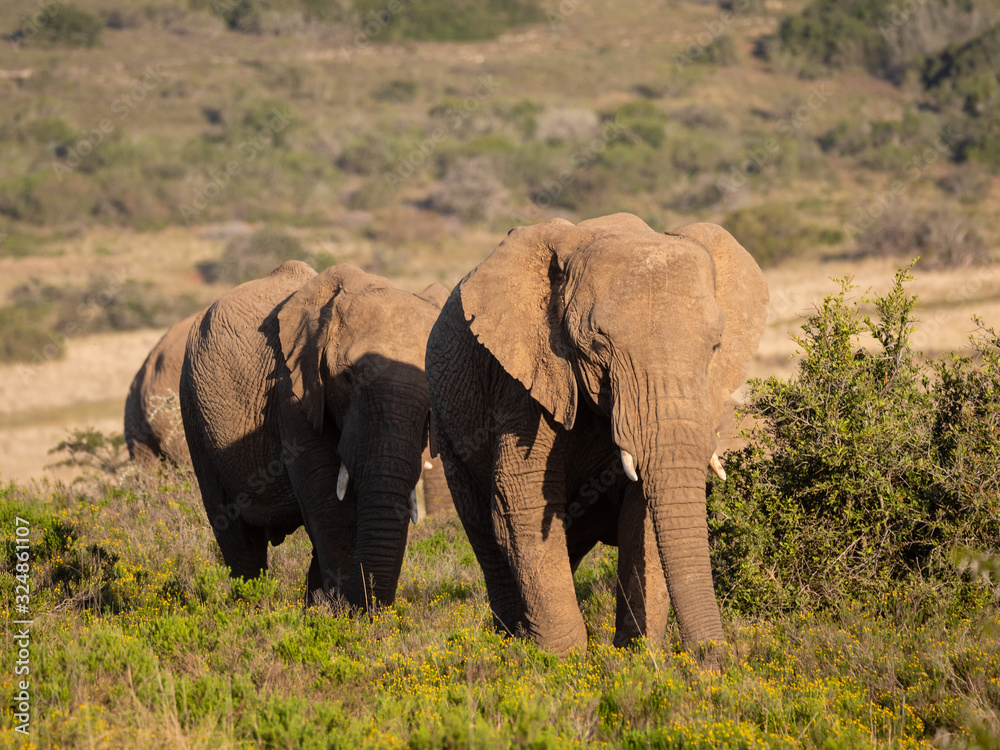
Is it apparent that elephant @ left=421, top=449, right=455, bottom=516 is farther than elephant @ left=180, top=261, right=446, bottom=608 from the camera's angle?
Yes

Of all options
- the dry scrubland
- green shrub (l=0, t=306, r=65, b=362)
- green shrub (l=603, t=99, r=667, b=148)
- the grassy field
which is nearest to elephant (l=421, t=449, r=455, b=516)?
the dry scrubland

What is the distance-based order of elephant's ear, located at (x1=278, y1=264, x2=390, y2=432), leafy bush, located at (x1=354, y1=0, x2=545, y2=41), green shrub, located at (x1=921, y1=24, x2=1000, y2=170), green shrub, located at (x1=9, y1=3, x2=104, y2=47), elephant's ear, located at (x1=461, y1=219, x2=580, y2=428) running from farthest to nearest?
leafy bush, located at (x1=354, y1=0, x2=545, y2=41) < green shrub, located at (x1=9, y1=3, x2=104, y2=47) < green shrub, located at (x1=921, y1=24, x2=1000, y2=170) < elephant's ear, located at (x1=278, y1=264, x2=390, y2=432) < elephant's ear, located at (x1=461, y1=219, x2=580, y2=428)

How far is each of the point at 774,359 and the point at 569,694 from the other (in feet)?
53.8

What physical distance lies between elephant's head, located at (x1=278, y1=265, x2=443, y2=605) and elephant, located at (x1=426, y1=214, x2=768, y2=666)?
472 millimetres

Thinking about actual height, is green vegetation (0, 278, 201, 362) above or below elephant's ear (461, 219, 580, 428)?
below

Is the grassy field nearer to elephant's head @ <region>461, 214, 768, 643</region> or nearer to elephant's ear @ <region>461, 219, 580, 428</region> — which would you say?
elephant's head @ <region>461, 214, 768, 643</region>

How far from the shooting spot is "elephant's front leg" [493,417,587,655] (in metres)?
5.88

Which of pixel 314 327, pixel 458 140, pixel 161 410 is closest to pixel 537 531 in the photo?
pixel 314 327

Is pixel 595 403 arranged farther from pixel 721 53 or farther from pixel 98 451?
pixel 721 53

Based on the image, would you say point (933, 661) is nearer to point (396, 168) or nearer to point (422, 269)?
point (422, 269)

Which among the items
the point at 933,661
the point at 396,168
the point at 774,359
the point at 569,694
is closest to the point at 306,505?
the point at 569,694

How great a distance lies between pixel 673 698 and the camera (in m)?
5.06

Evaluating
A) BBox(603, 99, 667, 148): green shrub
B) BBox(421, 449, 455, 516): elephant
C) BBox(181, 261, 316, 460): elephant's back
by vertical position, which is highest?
BBox(181, 261, 316, 460): elephant's back

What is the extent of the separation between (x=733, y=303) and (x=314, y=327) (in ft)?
10.4
